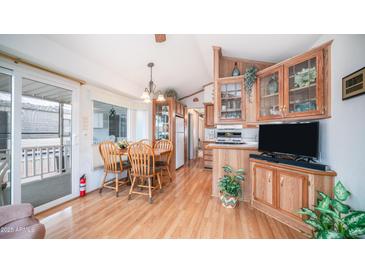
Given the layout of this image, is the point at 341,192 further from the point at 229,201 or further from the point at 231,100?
the point at 231,100

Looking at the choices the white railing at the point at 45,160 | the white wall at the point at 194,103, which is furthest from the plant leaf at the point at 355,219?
the white wall at the point at 194,103

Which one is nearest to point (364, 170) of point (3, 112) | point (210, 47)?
point (210, 47)

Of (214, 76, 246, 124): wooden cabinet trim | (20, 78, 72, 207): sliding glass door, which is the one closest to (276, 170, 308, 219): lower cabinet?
(214, 76, 246, 124): wooden cabinet trim

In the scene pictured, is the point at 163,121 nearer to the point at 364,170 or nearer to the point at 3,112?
the point at 3,112

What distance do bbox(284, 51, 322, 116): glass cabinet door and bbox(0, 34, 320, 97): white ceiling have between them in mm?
381

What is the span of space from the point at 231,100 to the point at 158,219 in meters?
2.24

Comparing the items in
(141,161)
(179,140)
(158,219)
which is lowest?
(158,219)

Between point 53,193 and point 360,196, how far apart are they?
12.3 feet

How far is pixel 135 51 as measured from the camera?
2.54 meters

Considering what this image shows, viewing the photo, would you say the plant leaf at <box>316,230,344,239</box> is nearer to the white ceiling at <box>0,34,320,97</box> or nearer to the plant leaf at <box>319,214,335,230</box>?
the plant leaf at <box>319,214,335,230</box>

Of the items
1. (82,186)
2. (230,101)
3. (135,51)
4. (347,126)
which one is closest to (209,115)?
(230,101)

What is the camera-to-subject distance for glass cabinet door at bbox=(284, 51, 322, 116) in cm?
164

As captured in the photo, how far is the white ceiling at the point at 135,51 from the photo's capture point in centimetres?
189
